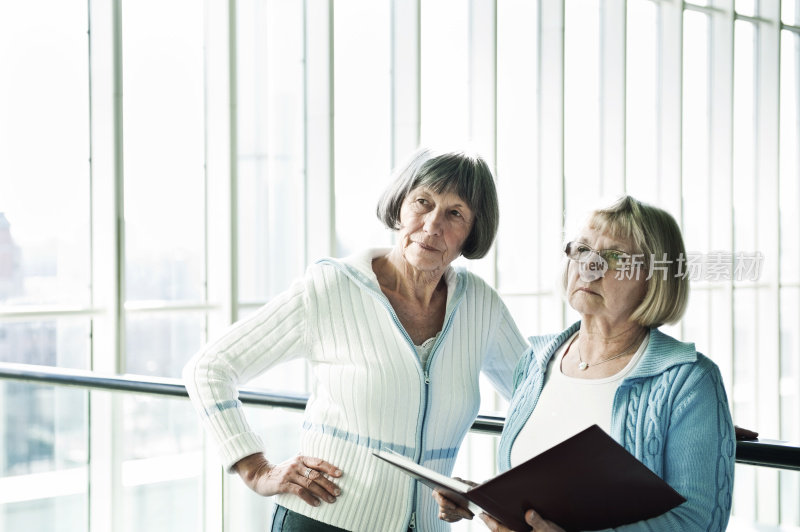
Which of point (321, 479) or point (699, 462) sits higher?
point (699, 462)

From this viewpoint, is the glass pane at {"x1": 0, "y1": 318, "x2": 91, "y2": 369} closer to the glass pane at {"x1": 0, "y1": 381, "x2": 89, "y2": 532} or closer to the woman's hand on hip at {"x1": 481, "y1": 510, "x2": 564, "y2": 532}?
the glass pane at {"x1": 0, "y1": 381, "x2": 89, "y2": 532}

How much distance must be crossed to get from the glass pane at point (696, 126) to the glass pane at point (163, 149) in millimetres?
7078

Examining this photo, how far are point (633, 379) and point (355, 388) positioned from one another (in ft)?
2.17

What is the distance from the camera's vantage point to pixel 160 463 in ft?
22.5

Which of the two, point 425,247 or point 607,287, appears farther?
point 425,247

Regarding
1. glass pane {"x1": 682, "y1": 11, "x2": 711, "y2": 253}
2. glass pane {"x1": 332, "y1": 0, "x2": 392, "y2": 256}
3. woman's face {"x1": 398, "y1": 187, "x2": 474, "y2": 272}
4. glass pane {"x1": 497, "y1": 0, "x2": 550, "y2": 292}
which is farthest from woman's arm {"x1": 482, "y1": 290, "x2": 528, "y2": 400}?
glass pane {"x1": 682, "y1": 11, "x2": 711, "y2": 253}

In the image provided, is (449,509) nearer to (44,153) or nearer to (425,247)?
(425,247)

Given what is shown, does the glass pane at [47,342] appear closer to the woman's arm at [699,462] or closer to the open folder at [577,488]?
the open folder at [577,488]

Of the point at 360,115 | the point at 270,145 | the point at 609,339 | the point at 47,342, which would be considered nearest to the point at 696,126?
the point at 360,115

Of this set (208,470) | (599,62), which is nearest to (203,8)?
(208,470)

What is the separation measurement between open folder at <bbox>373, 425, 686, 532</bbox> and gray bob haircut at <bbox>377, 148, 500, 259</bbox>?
73cm

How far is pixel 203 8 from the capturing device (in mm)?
7238

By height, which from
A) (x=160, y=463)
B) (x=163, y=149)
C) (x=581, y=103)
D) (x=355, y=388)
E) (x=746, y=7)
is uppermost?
(x=746, y=7)

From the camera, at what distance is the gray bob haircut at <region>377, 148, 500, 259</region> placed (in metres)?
2.05
